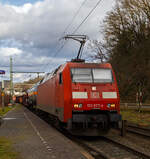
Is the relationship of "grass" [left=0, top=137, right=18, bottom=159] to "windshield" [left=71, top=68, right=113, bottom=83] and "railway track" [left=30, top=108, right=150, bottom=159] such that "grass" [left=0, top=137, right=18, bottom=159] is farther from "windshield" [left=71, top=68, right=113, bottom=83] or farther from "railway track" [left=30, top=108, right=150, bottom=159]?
"windshield" [left=71, top=68, right=113, bottom=83]

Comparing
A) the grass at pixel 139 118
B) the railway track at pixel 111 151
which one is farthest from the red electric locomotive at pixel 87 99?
the grass at pixel 139 118

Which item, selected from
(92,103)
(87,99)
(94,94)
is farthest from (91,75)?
(92,103)

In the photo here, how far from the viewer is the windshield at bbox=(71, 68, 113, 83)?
11133 mm

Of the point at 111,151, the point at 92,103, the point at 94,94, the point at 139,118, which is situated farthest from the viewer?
the point at 139,118

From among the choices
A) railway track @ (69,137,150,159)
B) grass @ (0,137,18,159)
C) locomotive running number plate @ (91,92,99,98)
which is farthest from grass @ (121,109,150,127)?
grass @ (0,137,18,159)

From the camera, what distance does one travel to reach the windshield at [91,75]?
11.1 m

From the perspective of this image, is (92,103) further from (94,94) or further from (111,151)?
(111,151)

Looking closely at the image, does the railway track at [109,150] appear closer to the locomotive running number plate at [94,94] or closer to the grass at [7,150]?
the locomotive running number plate at [94,94]

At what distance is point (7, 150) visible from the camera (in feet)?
28.3

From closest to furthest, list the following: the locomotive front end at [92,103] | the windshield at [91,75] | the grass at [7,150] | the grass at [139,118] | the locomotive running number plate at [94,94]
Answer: the grass at [7,150] → the locomotive front end at [92,103] → the locomotive running number plate at [94,94] → the windshield at [91,75] → the grass at [139,118]

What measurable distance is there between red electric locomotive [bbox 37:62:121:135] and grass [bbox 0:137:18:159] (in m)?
2.25

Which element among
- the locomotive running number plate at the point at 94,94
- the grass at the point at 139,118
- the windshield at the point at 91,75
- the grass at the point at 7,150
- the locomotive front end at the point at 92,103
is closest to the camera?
the grass at the point at 7,150

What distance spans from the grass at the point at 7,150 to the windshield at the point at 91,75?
3.49 m

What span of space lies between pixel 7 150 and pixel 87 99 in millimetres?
3546
